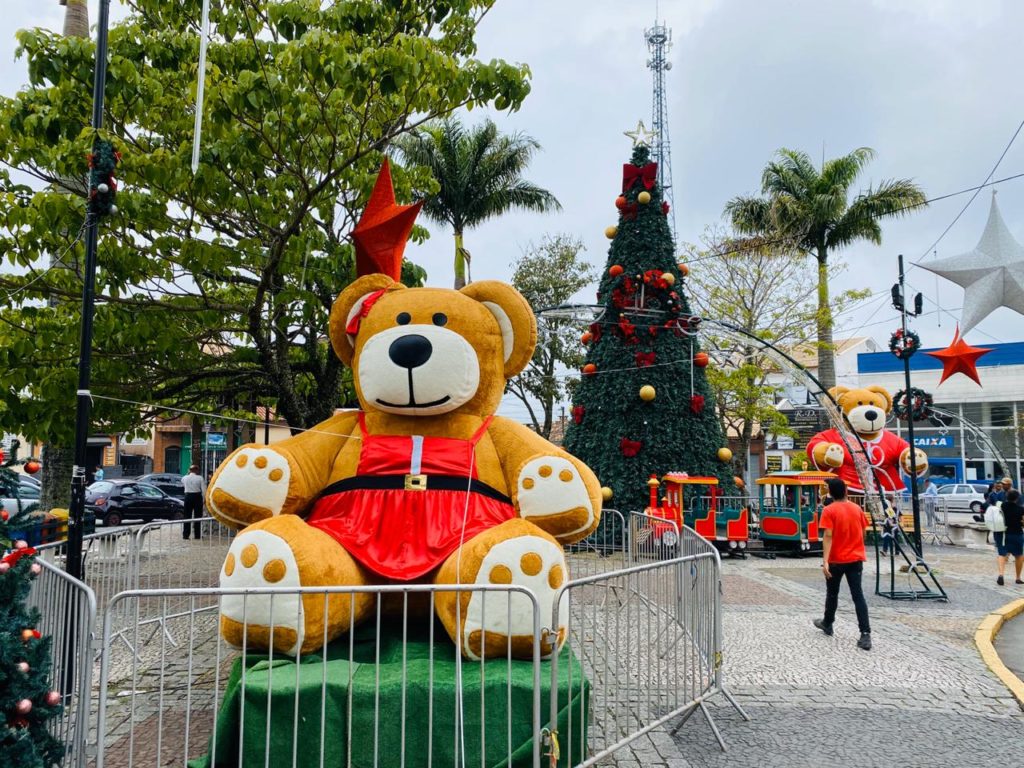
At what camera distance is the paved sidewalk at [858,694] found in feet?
15.1

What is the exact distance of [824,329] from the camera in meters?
22.5

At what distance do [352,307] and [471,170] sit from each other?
54.7ft

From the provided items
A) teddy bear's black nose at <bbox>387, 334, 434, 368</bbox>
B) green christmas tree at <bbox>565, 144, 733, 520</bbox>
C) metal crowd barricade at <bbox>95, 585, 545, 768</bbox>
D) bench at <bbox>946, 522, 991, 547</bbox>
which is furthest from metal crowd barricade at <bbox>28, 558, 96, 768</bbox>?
bench at <bbox>946, 522, 991, 547</bbox>

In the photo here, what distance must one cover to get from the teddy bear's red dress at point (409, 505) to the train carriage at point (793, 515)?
34.3 feet

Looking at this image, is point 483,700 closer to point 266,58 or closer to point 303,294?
point 303,294

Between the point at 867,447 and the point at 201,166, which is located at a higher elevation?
the point at 201,166

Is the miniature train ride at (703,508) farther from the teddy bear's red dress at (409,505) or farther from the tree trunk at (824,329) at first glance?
the tree trunk at (824,329)

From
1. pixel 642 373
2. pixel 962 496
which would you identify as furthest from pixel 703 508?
pixel 962 496

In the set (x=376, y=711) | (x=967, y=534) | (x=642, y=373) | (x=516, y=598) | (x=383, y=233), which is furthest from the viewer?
(x=967, y=534)

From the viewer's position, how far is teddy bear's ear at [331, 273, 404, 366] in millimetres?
5613

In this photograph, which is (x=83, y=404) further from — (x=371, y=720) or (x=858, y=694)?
(x=858, y=694)

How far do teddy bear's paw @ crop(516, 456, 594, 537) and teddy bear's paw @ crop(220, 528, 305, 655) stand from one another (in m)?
1.49

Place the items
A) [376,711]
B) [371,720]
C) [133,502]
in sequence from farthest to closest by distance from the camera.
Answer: [133,502] < [371,720] < [376,711]

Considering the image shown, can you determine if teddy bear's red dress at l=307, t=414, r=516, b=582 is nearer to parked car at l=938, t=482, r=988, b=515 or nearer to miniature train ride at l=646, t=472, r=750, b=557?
miniature train ride at l=646, t=472, r=750, b=557
